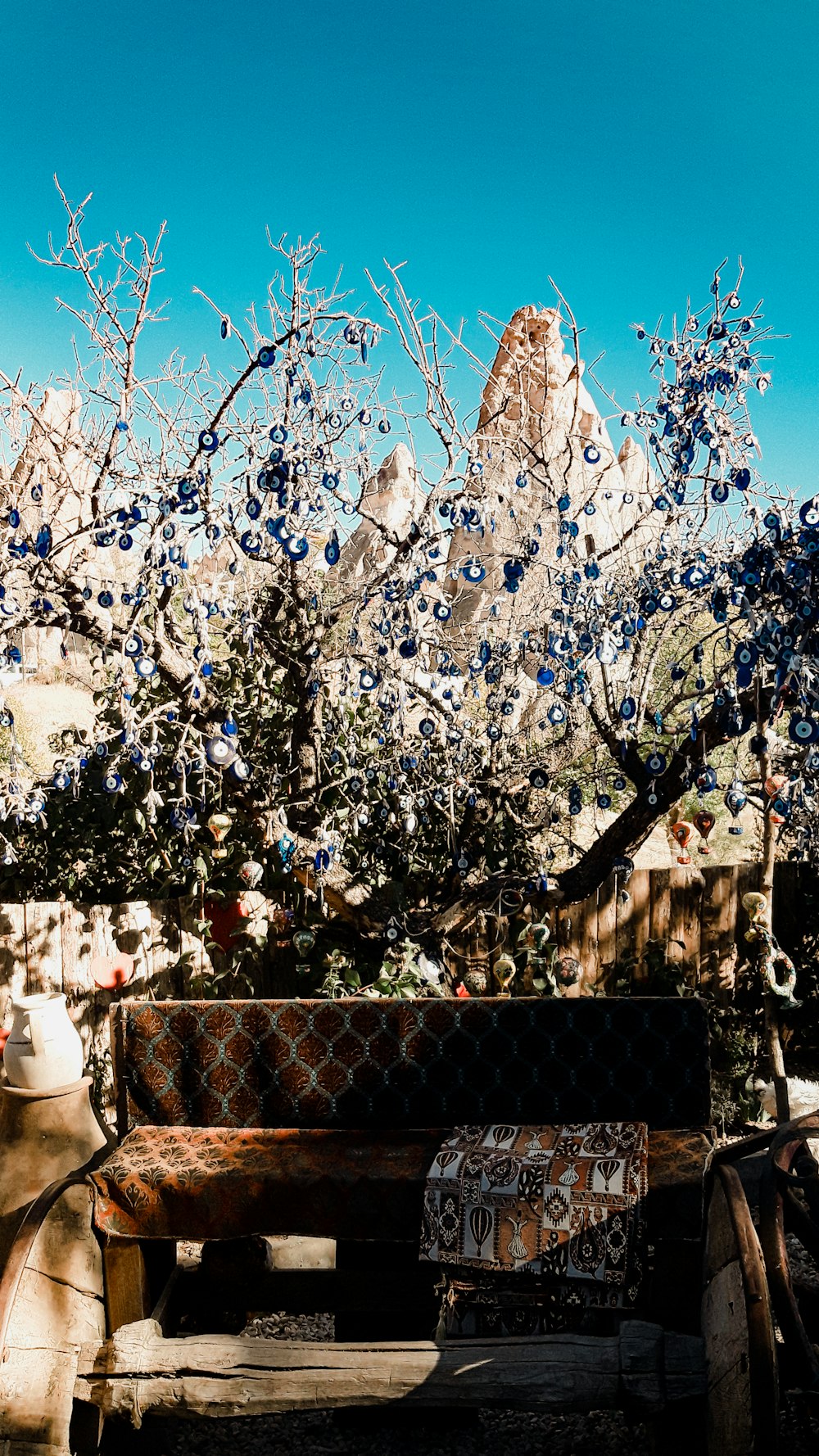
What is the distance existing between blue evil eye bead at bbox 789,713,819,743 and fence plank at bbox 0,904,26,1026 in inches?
128

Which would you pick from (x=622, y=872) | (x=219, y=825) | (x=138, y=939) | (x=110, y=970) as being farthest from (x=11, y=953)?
(x=622, y=872)

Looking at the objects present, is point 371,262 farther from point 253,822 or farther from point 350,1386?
point 350,1386

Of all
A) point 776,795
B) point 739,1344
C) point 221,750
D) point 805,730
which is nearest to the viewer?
point 739,1344

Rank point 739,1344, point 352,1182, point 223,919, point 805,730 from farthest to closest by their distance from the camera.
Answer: point 223,919 < point 805,730 < point 352,1182 < point 739,1344

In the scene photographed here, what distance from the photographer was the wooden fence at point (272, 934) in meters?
4.58

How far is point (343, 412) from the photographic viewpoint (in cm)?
387

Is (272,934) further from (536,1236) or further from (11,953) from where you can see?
(536,1236)

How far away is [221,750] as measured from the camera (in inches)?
145

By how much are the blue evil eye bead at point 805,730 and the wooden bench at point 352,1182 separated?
89 cm

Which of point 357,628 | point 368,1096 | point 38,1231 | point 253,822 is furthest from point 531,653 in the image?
point 38,1231

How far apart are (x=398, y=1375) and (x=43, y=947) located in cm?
287

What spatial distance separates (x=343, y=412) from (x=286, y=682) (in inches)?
53.1

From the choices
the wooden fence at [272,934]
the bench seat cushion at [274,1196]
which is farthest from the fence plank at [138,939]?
the bench seat cushion at [274,1196]

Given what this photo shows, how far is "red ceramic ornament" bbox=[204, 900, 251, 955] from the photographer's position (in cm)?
485
